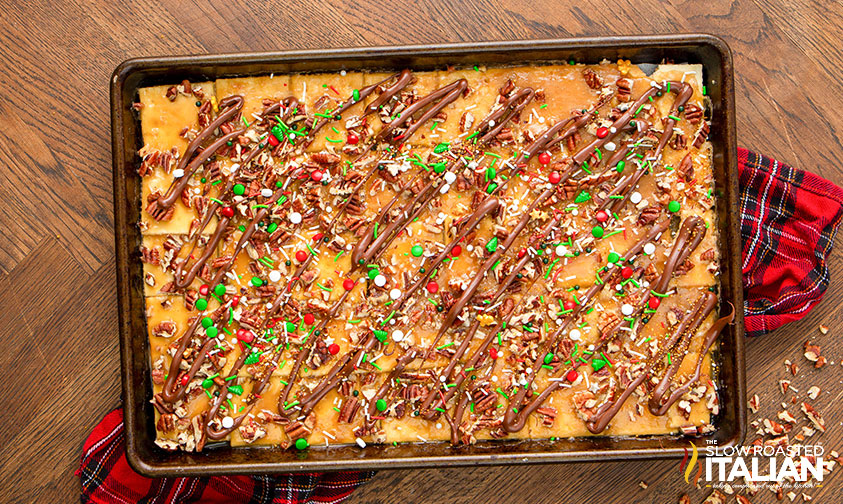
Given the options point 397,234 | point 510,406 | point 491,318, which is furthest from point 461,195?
point 510,406

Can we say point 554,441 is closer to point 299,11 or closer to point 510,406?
point 510,406

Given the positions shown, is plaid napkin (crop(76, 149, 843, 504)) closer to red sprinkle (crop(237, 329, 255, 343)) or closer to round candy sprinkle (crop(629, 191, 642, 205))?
round candy sprinkle (crop(629, 191, 642, 205))

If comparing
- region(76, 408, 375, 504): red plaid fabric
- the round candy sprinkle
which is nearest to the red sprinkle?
region(76, 408, 375, 504): red plaid fabric

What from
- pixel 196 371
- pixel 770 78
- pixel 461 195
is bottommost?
pixel 196 371

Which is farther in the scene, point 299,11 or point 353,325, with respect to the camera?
point 299,11

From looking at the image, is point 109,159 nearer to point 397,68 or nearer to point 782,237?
point 397,68

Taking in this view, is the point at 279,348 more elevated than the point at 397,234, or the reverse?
the point at 397,234

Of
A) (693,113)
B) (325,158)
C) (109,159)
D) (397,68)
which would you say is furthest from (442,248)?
(109,159)
